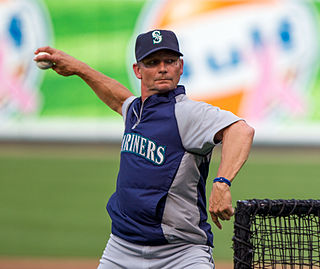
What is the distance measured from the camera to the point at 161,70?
3.87 m

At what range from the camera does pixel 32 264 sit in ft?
24.3

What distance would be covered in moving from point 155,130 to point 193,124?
9.9 inches

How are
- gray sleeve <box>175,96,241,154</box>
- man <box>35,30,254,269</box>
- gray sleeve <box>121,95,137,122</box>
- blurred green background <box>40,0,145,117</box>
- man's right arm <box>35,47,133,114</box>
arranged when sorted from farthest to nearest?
blurred green background <box>40,0,145,117</box> → man's right arm <box>35,47,133,114</box> → gray sleeve <box>121,95,137,122</box> → man <box>35,30,254,269</box> → gray sleeve <box>175,96,241,154</box>

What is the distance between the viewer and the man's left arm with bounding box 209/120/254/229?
318 cm

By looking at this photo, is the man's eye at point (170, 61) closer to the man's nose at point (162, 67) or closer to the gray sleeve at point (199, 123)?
the man's nose at point (162, 67)

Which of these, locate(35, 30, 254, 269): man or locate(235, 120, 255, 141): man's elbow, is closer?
locate(235, 120, 255, 141): man's elbow

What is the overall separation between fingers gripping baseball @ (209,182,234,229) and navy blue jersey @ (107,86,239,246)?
0.42m

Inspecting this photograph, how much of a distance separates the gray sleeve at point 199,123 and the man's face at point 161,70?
0.20 metres

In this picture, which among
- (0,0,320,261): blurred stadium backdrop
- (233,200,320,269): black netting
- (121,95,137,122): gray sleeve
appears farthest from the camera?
(0,0,320,261): blurred stadium backdrop

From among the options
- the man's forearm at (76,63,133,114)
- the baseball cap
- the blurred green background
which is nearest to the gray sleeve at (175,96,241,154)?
the baseball cap

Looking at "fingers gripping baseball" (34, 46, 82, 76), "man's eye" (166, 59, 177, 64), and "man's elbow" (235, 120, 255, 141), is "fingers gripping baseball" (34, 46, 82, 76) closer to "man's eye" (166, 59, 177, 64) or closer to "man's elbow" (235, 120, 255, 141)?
"man's eye" (166, 59, 177, 64)

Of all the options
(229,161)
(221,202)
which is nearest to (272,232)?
(221,202)

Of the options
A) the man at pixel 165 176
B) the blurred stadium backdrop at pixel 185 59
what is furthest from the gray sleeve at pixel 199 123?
the blurred stadium backdrop at pixel 185 59

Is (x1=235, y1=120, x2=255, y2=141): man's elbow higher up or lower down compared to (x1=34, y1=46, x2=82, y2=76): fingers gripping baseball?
lower down
